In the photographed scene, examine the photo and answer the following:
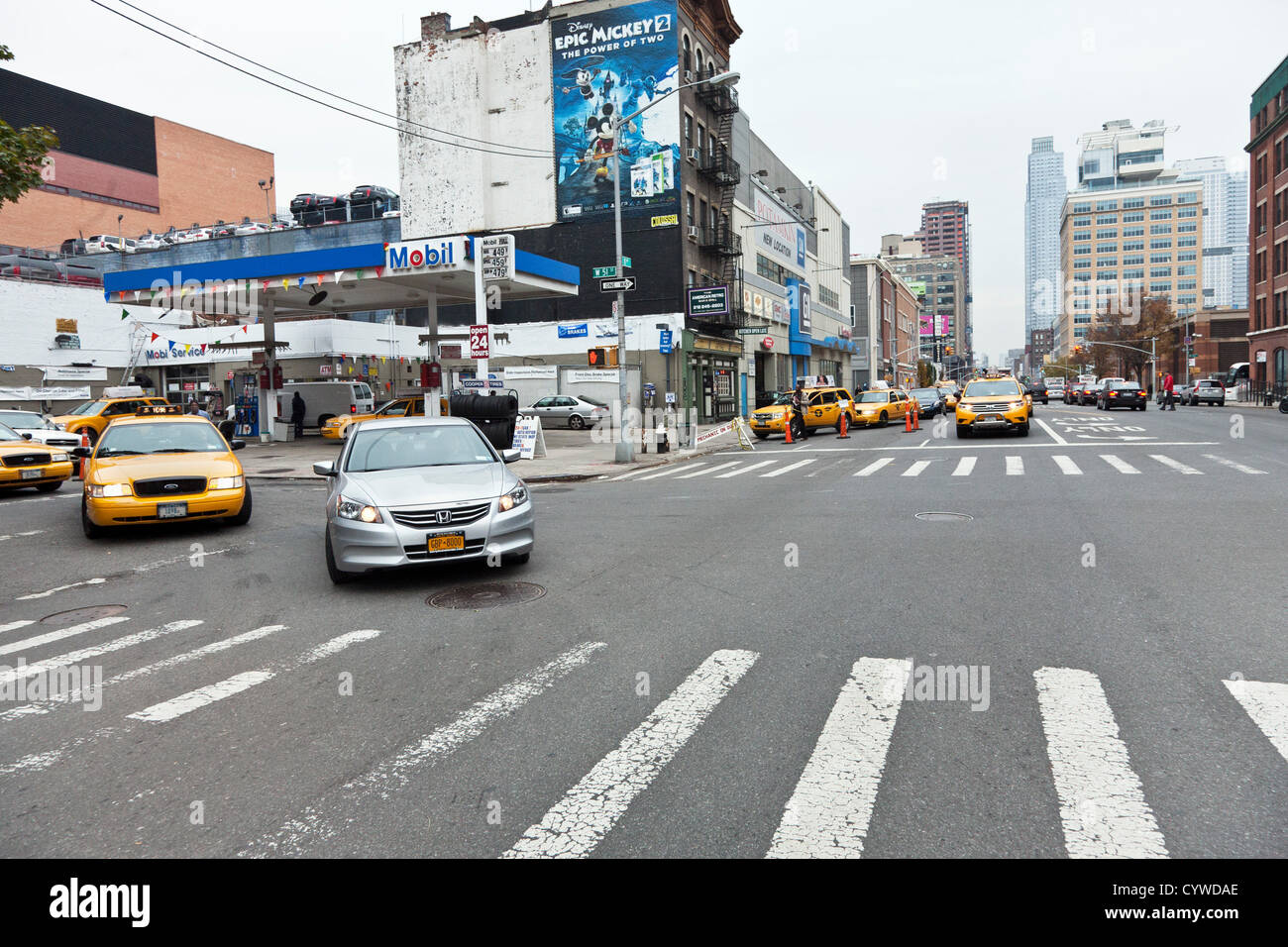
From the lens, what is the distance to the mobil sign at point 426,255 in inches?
983

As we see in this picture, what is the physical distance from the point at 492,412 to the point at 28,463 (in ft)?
33.8

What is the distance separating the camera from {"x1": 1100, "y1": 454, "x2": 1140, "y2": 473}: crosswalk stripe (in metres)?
16.1

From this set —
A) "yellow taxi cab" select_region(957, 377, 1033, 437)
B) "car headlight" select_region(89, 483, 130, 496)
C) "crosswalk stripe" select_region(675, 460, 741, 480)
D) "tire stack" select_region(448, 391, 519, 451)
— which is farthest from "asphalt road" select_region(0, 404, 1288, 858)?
"yellow taxi cab" select_region(957, 377, 1033, 437)

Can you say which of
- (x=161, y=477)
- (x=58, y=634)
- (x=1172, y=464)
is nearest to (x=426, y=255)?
(x=161, y=477)

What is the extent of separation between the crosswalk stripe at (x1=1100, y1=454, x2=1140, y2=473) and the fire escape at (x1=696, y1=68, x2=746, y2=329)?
2648 cm

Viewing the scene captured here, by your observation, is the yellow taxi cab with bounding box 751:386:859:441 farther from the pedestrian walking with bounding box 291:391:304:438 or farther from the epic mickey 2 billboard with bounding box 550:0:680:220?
the pedestrian walking with bounding box 291:391:304:438

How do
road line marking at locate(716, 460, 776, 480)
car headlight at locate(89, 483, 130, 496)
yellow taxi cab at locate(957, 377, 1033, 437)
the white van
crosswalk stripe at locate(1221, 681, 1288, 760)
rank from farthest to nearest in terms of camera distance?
the white van < yellow taxi cab at locate(957, 377, 1033, 437) < road line marking at locate(716, 460, 776, 480) < car headlight at locate(89, 483, 130, 496) < crosswalk stripe at locate(1221, 681, 1288, 760)

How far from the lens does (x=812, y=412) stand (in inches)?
1296

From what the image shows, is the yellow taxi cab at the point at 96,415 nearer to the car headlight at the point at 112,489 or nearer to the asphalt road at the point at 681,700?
the car headlight at the point at 112,489

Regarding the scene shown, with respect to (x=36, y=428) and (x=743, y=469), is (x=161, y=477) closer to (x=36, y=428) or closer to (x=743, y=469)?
(x=743, y=469)

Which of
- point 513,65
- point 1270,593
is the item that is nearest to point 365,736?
point 1270,593

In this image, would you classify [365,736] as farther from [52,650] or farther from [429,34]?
[429,34]
